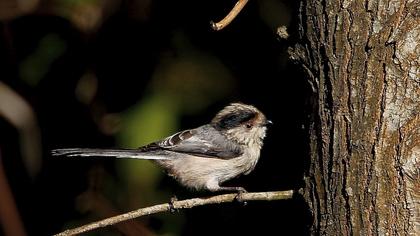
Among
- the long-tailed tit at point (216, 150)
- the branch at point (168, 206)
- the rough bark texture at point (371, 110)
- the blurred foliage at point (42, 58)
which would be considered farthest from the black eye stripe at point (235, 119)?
the rough bark texture at point (371, 110)

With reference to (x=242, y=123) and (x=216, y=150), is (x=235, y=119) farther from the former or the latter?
(x=216, y=150)

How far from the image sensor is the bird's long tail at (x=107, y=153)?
3.40m

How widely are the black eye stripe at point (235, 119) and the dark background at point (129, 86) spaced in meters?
0.10

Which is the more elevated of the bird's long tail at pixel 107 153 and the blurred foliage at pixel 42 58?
the blurred foliage at pixel 42 58

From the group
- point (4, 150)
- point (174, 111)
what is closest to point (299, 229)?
point (174, 111)

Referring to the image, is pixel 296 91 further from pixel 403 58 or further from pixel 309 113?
pixel 403 58

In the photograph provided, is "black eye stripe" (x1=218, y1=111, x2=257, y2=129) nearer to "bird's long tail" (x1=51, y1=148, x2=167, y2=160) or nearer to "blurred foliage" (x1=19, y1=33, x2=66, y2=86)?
"bird's long tail" (x1=51, y1=148, x2=167, y2=160)

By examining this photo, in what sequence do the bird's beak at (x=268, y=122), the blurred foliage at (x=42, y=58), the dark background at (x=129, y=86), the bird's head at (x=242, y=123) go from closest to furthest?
the bird's beak at (x=268, y=122)
the bird's head at (x=242, y=123)
the dark background at (x=129, y=86)
the blurred foliage at (x=42, y=58)

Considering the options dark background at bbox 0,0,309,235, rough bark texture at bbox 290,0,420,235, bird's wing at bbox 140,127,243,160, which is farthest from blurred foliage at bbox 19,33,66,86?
rough bark texture at bbox 290,0,420,235

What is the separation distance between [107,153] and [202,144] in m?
0.78

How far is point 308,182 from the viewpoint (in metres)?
2.27

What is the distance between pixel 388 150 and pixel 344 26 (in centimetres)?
36

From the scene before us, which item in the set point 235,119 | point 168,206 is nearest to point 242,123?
point 235,119

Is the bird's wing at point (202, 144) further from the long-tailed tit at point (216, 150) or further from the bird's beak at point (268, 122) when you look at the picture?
the bird's beak at point (268, 122)
